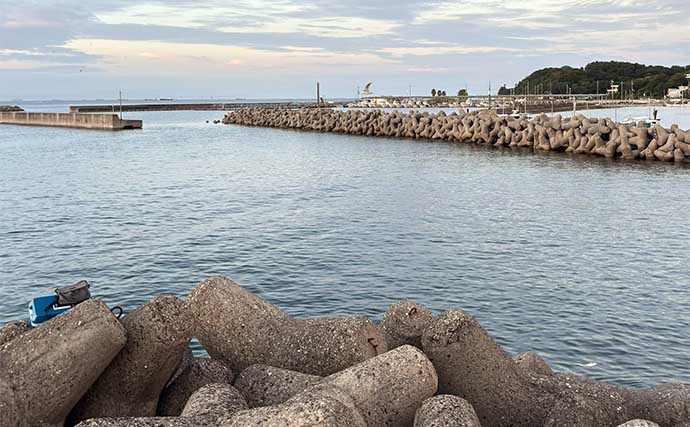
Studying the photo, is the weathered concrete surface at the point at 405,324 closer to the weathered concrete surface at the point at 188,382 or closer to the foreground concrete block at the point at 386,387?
the foreground concrete block at the point at 386,387

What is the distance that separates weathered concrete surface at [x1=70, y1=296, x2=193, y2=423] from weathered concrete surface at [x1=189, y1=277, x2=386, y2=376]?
2.17ft

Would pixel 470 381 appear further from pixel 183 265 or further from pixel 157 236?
pixel 157 236

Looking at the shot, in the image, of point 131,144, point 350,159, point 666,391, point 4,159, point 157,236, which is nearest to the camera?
point 666,391

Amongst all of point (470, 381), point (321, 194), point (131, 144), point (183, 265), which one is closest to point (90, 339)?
point (470, 381)

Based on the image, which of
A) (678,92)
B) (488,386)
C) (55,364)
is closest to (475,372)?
(488,386)

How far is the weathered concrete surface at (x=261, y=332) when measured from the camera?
6969 mm

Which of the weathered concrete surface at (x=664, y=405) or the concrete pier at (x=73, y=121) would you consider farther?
the concrete pier at (x=73, y=121)

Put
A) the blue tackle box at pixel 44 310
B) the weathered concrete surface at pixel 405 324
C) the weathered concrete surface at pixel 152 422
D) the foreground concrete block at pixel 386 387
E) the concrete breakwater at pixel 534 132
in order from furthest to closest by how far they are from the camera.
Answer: the concrete breakwater at pixel 534 132 < the blue tackle box at pixel 44 310 < the weathered concrete surface at pixel 405 324 < the foreground concrete block at pixel 386 387 < the weathered concrete surface at pixel 152 422

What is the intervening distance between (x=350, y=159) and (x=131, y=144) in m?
24.8

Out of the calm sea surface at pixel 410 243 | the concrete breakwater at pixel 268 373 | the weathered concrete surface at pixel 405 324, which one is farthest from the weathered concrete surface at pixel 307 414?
the calm sea surface at pixel 410 243

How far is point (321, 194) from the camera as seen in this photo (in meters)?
27.5

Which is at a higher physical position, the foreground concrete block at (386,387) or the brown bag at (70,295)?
the brown bag at (70,295)

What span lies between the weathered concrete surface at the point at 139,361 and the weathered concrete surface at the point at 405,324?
7.31ft

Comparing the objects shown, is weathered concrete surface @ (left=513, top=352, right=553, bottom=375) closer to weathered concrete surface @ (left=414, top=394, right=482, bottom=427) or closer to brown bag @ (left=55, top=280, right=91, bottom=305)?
weathered concrete surface @ (left=414, top=394, right=482, bottom=427)
